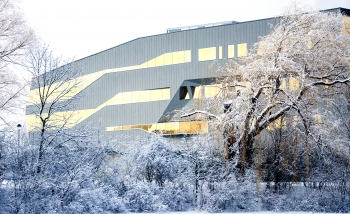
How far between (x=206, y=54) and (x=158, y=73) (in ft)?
16.6

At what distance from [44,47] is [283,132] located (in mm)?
10927

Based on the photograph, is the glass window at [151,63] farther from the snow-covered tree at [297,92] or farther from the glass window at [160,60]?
the snow-covered tree at [297,92]

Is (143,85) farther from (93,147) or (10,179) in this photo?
(10,179)

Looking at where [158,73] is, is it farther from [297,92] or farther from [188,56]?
[297,92]

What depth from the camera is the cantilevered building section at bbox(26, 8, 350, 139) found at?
129 ft

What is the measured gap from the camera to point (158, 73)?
43000mm

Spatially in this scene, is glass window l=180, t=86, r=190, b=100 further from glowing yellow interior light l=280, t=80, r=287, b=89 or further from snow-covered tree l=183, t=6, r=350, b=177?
glowing yellow interior light l=280, t=80, r=287, b=89

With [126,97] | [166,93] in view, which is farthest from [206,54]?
[126,97]

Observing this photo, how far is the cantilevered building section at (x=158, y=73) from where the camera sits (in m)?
39.2

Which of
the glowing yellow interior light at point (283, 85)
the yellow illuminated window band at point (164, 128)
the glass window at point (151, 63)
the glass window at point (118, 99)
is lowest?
the yellow illuminated window band at point (164, 128)

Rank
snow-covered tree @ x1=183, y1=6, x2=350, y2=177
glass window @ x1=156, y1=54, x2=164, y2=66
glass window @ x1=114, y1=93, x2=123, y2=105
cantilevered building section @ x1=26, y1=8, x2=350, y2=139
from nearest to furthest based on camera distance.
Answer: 1. snow-covered tree @ x1=183, y1=6, x2=350, y2=177
2. cantilevered building section @ x1=26, y1=8, x2=350, y2=139
3. glass window @ x1=156, y1=54, x2=164, y2=66
4. glass window @ x1=114, y1=93, x2=123, y2=105

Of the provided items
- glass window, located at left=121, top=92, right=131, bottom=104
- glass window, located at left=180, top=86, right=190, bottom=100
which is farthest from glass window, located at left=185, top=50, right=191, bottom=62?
glass window, located at left=121, top=92, right=131, bottom=104

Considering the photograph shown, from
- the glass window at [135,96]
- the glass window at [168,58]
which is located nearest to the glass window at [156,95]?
the glass window at [135,96]

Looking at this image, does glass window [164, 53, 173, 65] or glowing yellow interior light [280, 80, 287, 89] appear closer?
glowing yellow interior light [280, 80, 287, 89]
